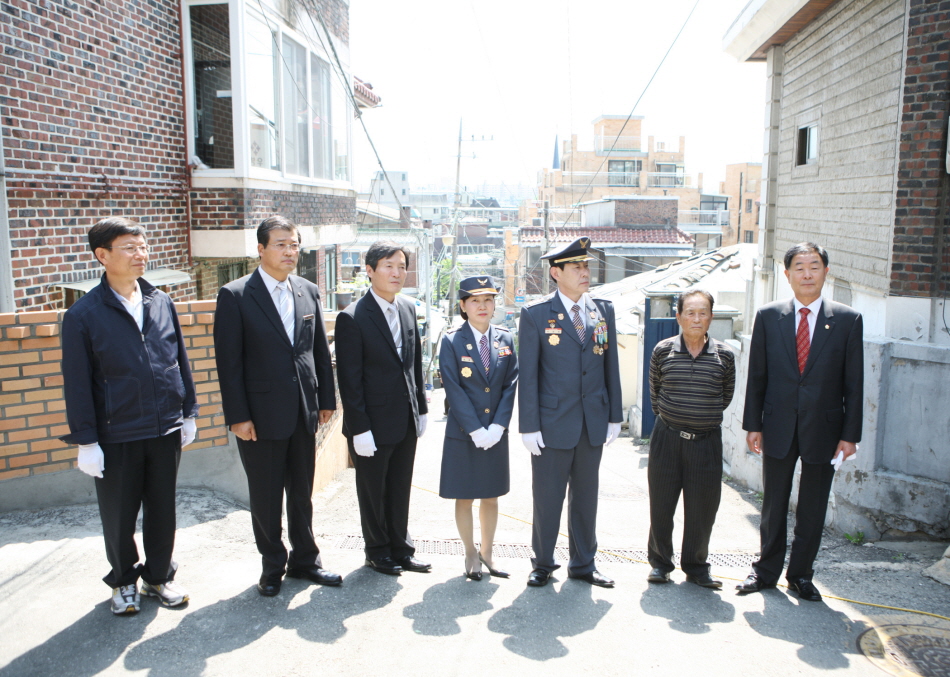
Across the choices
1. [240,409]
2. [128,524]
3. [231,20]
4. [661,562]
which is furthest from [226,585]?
[231,20]

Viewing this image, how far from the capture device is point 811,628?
3688mm

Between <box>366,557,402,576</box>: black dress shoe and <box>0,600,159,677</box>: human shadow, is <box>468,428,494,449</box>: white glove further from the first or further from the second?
<box>0,600,159,677</box>: human shadow

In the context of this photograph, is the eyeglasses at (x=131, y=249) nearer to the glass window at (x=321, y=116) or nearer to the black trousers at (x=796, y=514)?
the black trousers at (x=796, y=514)

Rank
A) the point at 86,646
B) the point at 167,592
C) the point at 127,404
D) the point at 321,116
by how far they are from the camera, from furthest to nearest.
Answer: the point at 321,116 → the point at 167,592 → the point at 127,404 → the point at 86,646

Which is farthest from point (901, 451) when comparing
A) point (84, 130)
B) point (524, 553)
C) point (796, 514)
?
point (84, 130)

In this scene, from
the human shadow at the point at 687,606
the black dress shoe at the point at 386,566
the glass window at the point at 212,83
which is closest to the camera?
the human shadow at the point at 687,606

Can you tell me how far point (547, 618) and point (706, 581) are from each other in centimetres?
102

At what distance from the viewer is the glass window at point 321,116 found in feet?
31.6

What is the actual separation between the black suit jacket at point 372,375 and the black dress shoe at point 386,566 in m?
0.69

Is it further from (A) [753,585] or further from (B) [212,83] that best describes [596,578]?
(B) [212,83]

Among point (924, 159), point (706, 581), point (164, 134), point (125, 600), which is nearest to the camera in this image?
point (125, 600)

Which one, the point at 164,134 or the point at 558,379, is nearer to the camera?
the point at 558,379

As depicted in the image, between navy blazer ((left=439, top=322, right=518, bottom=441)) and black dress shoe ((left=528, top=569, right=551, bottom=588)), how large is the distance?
32.4 inches

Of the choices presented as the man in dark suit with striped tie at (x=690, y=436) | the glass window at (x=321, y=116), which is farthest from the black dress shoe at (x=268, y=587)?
the glass window at (x=321, y=116)
